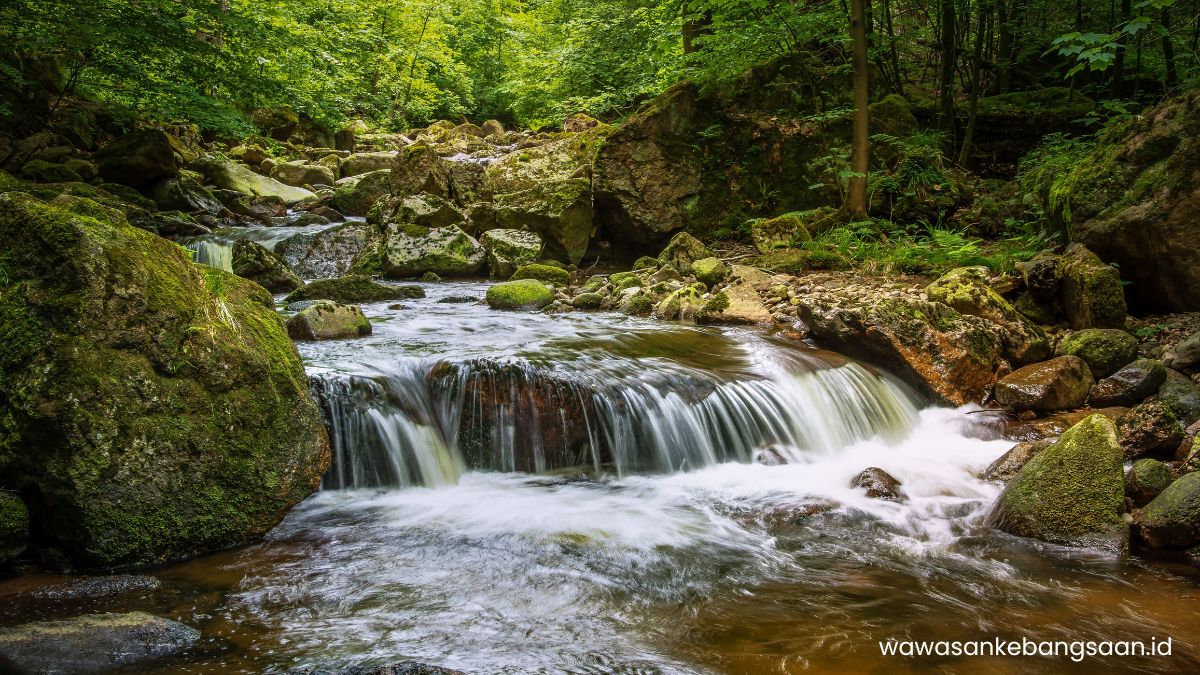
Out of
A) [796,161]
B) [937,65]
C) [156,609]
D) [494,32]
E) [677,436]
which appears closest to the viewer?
[156,609]

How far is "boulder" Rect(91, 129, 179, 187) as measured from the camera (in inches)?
515

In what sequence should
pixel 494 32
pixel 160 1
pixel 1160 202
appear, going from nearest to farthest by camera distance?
pixel 1160 202 < pixel 160 1 < pixel 494 32

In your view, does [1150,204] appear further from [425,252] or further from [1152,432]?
[425,252]

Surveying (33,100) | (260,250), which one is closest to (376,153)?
(33,100)

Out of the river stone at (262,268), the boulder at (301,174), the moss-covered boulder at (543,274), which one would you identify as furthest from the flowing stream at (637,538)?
the boulder at (301,174)

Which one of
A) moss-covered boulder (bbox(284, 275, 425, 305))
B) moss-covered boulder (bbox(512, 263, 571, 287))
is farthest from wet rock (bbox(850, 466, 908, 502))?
moss-covered boulder (bbox(284, 275, 425, 305))

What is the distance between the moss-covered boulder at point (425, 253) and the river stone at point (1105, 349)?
32.1 ft

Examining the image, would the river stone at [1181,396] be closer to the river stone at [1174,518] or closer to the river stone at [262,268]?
the river stone at [1174,518]

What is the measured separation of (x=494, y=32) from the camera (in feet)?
107

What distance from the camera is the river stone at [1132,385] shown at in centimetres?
561

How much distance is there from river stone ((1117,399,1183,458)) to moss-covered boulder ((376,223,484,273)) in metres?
10.4

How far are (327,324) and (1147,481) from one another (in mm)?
7269

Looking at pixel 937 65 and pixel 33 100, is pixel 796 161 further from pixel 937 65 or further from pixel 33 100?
pixel 33 100

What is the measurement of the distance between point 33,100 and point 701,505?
1509 centimetres
